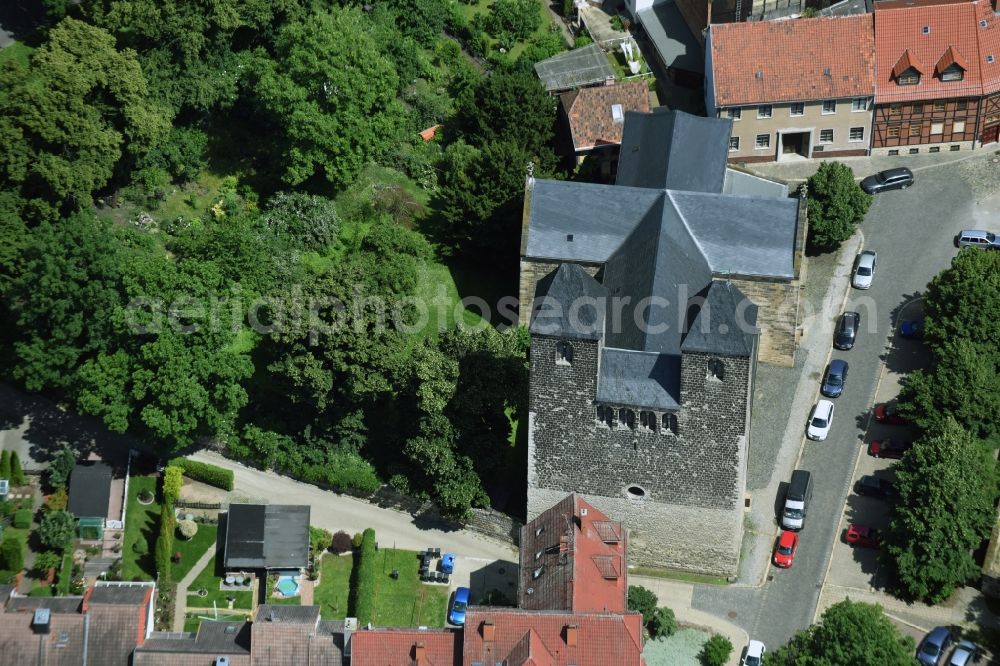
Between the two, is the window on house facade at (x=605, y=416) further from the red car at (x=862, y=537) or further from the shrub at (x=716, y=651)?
the red car at (x=862, y=537)

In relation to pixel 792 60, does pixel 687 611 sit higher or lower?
lower

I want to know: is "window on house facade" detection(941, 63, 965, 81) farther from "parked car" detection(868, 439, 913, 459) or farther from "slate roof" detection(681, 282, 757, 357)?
"slate roof" detection(681, 282, 757, 357)

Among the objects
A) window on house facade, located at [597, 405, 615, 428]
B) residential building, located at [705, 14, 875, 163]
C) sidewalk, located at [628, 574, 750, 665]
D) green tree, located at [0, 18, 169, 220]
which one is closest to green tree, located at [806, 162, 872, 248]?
residential building, located at [705, 14, 875, 163]

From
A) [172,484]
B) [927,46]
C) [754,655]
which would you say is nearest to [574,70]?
[927,46]

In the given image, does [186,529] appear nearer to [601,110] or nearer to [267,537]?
[267,537]

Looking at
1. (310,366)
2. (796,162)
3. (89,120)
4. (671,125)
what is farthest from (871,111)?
(89,120)

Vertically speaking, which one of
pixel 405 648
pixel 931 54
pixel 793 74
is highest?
pixel 931 54

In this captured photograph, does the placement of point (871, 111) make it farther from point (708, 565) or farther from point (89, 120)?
point (89, 120)
